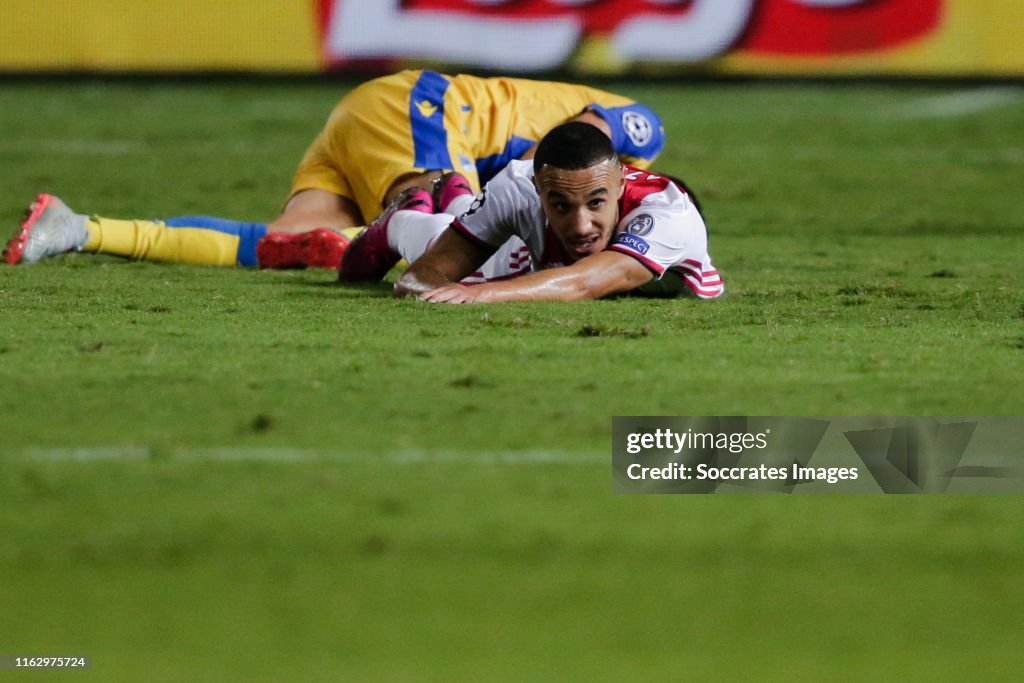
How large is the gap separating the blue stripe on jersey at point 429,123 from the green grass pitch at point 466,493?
96 centimetres

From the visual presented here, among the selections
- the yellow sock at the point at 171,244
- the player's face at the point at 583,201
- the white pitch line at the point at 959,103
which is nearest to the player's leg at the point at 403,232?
the player's face at the point at 583,201

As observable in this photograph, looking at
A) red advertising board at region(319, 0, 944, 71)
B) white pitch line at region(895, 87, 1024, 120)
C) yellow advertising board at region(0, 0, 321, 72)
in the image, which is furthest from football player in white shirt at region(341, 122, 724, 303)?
white pitch line at region(895, 87, 1024, 120)

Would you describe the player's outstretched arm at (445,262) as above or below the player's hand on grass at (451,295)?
above

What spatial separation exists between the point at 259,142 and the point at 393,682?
1041 centimetres

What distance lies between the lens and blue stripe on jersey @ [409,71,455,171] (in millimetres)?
7781

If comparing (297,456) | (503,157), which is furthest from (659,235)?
(297,456)

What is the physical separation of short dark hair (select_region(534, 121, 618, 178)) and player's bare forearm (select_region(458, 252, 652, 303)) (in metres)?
0.37

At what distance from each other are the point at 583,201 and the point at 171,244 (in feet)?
8.18

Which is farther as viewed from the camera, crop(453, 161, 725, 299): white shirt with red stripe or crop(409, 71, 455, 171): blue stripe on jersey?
crop(409, 71, 455, 171): blue stripe on jersey

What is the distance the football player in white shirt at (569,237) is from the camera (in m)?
5.87

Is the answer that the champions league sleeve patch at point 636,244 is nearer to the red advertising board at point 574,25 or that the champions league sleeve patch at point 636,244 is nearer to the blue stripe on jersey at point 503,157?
the blue stripe on jersey at point 503,157

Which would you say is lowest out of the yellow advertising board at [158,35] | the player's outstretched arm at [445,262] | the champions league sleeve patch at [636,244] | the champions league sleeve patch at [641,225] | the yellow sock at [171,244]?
the champions league sleeve patch at [636,244]

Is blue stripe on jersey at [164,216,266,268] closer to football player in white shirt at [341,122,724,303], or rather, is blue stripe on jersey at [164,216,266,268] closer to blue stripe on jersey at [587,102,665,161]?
football player in white shirt at [341,122,724,303]

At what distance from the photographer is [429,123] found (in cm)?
793
